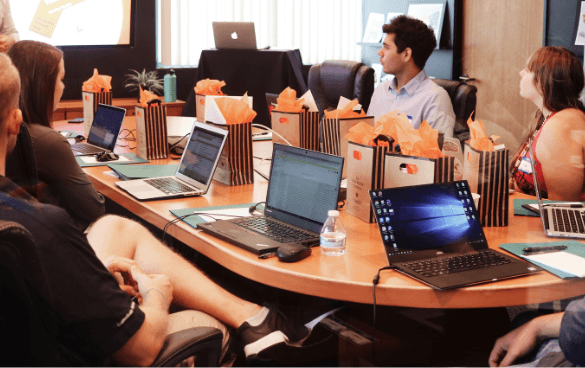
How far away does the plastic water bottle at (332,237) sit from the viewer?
1.53 metres

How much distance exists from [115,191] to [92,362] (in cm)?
127

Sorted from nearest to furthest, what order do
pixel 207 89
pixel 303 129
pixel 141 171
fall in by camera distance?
pixel 141 171 → pixel 303 129 → pixel 207 89

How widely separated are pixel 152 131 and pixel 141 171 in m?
0.37

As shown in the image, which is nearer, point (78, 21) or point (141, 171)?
point (141, 171)

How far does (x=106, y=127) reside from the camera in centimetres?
311

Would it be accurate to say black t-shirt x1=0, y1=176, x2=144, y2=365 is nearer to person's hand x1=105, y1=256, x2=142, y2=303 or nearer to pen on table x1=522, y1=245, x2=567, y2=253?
person's hand x1=105, y1=256, x2=142, y2=303

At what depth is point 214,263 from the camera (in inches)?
66.8

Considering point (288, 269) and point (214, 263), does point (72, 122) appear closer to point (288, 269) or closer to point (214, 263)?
point (214, 263)

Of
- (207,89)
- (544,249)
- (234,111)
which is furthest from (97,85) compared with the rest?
(544,249)

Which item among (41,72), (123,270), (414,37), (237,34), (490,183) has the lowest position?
(123,270)

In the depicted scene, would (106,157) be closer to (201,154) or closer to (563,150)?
(201,154)

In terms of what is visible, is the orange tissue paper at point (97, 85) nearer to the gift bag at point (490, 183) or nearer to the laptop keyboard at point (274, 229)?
the laptop keyboard at point (274, 229)

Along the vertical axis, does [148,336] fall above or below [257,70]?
below

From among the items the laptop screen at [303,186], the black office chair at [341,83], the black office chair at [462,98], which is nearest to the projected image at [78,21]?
the black office chair at [341,83]
